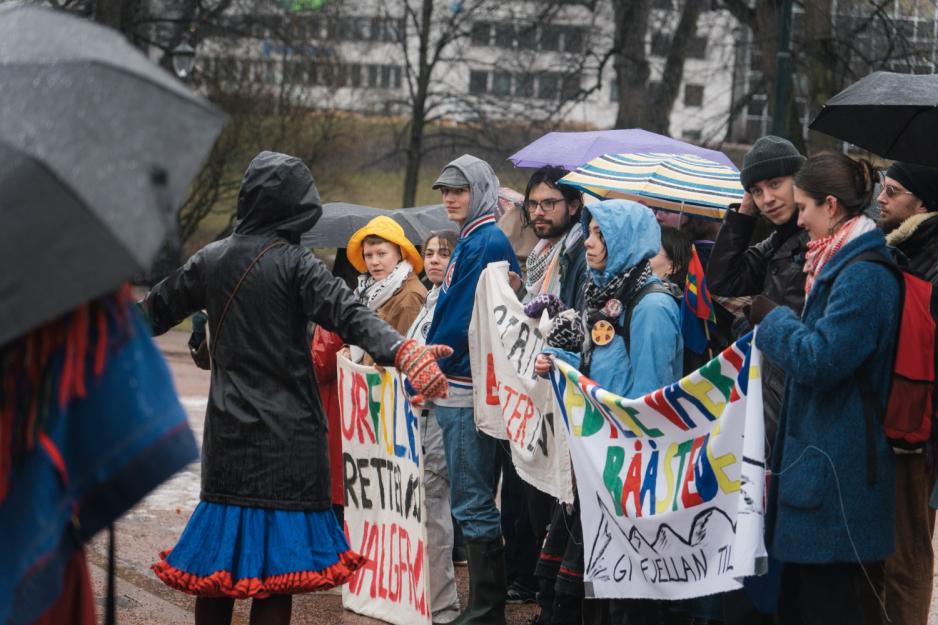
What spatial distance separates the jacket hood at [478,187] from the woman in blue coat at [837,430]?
231 cm

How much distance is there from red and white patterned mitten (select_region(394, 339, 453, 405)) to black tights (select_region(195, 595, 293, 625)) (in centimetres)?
106

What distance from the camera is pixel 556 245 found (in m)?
7.09

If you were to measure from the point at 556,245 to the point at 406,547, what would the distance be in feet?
5.51

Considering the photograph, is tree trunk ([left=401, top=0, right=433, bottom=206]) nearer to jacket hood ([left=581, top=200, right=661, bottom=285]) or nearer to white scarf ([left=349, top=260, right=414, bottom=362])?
white scarf ([left=349, top=260, right=414, bottom=362])

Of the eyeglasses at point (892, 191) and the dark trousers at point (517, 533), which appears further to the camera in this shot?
the dark trousers at point (517, 533)

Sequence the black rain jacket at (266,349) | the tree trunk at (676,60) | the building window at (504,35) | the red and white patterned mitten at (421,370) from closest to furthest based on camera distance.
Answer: the red and white patterned mitten at (421,370), the black rain jacket at (266,349), the tree trunk at (676,60), the building window at (504,35)

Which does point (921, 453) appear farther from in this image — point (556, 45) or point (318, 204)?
point (556, 45)

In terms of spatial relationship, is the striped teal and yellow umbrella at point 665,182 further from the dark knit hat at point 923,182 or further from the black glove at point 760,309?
the black glove at point 760,309

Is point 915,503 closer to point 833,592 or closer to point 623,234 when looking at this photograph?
point 833,592

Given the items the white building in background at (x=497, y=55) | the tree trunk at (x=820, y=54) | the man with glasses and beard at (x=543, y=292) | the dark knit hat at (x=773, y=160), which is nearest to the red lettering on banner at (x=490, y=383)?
the man with glasses and beard at (x=543, y=292)

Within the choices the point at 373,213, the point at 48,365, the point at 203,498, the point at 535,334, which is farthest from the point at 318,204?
the point at 373,213

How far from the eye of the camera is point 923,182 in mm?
5969

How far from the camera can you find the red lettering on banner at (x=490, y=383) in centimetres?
659

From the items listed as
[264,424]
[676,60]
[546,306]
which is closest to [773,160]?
[546,306]
